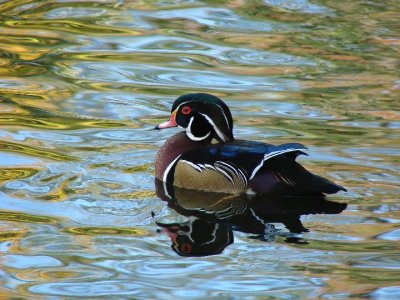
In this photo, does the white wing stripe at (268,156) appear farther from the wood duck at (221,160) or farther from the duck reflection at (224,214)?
the duck reflection at (224,214)

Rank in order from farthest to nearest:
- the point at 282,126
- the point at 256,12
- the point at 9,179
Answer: the point at 256,12
the point at 282,126
the point at 9,179

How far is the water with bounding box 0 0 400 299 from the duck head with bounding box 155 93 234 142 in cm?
50

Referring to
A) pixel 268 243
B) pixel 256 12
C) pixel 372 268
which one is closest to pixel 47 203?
pixel 268 243

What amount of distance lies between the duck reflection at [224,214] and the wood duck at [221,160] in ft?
0.26

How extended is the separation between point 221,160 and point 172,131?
5.75ft

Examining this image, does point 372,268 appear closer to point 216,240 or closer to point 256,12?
point 216,240

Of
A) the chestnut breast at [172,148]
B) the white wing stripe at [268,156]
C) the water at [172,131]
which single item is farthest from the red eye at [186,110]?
the white wing stripe at [268,156]

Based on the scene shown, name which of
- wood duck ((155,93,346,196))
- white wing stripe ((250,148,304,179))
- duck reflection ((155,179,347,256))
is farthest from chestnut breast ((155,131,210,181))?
white wing stripe ((250,148,304,179))

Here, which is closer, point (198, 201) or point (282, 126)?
point (198, 201)

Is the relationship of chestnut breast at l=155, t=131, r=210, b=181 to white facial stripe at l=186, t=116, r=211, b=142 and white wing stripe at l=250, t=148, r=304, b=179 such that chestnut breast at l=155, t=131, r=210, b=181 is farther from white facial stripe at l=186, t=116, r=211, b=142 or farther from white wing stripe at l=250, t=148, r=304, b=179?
white wing stripe at l=250, t=148, r=304, b=179

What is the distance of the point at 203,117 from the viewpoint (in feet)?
30.8

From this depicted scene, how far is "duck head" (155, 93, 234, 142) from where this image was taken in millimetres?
9305

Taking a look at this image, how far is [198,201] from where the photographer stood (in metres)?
8.83

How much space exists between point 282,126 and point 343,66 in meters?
2.16
